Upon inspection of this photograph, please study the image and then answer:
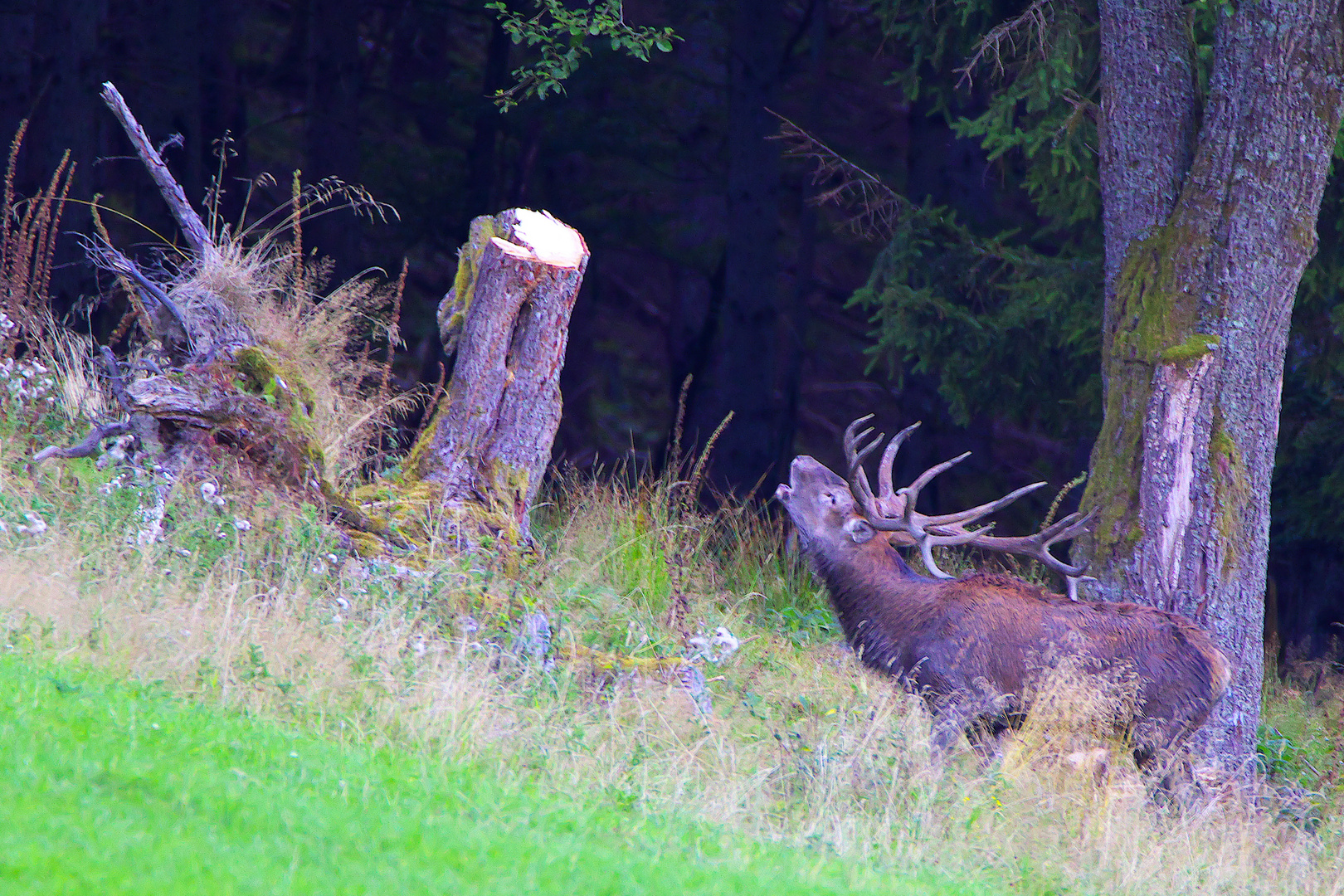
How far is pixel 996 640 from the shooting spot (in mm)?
6672

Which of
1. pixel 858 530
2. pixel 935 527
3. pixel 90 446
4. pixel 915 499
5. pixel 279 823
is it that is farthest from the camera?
pixel 935 527

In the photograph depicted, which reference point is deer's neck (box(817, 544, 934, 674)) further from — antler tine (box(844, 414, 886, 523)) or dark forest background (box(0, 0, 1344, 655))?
dark forest background (box(0, 0, 1344, 655))

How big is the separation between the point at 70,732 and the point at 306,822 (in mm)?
1020

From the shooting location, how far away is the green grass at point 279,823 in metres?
3.63

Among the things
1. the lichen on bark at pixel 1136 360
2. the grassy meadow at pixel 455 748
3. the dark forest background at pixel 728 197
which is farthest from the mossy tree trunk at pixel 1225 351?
the dark forest background at pixel 728 197

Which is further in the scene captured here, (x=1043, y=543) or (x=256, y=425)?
(x=1043, y=543)

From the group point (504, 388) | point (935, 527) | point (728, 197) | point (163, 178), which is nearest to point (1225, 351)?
point (935, 527)

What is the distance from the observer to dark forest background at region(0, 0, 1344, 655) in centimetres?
1048

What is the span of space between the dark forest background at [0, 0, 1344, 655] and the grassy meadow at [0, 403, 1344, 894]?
11.8ft

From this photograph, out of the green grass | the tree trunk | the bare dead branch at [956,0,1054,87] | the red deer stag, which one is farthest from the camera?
the bare dead branch at [956,0,1054,87]

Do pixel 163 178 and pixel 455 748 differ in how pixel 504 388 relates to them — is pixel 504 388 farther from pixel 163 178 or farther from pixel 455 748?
pixel 455 748

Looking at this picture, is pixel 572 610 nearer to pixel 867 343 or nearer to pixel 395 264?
pixel 395 264

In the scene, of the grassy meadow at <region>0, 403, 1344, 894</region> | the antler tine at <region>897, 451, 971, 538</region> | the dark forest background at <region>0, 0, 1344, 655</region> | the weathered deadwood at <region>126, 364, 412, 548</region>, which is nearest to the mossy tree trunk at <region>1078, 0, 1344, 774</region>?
the antler tine at <region>897, 451, 971, 538</region>

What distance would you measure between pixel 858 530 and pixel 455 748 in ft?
9.67
